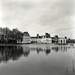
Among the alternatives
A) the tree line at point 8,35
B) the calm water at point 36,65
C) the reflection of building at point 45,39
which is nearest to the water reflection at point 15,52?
the calm water at point 36,65

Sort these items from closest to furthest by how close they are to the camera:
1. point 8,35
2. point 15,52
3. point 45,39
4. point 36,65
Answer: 1. point 36,65
2. point 15,52
3. point 8,35
4. point 45,39

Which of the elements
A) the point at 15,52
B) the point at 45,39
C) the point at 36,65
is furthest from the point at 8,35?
the point at 36,65

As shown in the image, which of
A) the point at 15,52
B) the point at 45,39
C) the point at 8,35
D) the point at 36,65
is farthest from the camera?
the point at 45,39

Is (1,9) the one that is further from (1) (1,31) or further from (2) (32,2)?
(1) (1,31)

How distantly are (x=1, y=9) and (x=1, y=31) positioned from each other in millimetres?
19183

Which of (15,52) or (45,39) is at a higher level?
(45,39)

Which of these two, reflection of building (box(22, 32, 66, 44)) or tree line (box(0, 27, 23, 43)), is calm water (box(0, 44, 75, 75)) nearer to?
tree line (box(0, 27, 23, 43))

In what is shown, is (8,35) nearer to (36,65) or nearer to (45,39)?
(45,39)

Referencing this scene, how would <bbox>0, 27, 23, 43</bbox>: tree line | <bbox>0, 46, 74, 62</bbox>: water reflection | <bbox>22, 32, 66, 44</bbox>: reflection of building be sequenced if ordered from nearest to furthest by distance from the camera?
1. <bbox>0, 46, 74, 62</bbox>: water reflection
2. <bbox>0, 27, 23, 43</bbox>: tree line
3. <bbox>22, 32, 66, 44</bbox>: reflection of building

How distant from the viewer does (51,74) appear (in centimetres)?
292

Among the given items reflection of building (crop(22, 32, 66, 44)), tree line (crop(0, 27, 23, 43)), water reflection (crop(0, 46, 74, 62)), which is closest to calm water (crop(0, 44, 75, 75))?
water reflection (crop(0, 46, 74, 62))

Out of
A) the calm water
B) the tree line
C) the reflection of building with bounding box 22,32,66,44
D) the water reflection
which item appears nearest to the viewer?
the calm water

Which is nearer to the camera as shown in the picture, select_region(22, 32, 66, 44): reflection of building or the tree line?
the tree line

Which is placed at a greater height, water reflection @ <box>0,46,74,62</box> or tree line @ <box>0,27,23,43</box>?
tree line @ <box>0,27,23,43</box>
